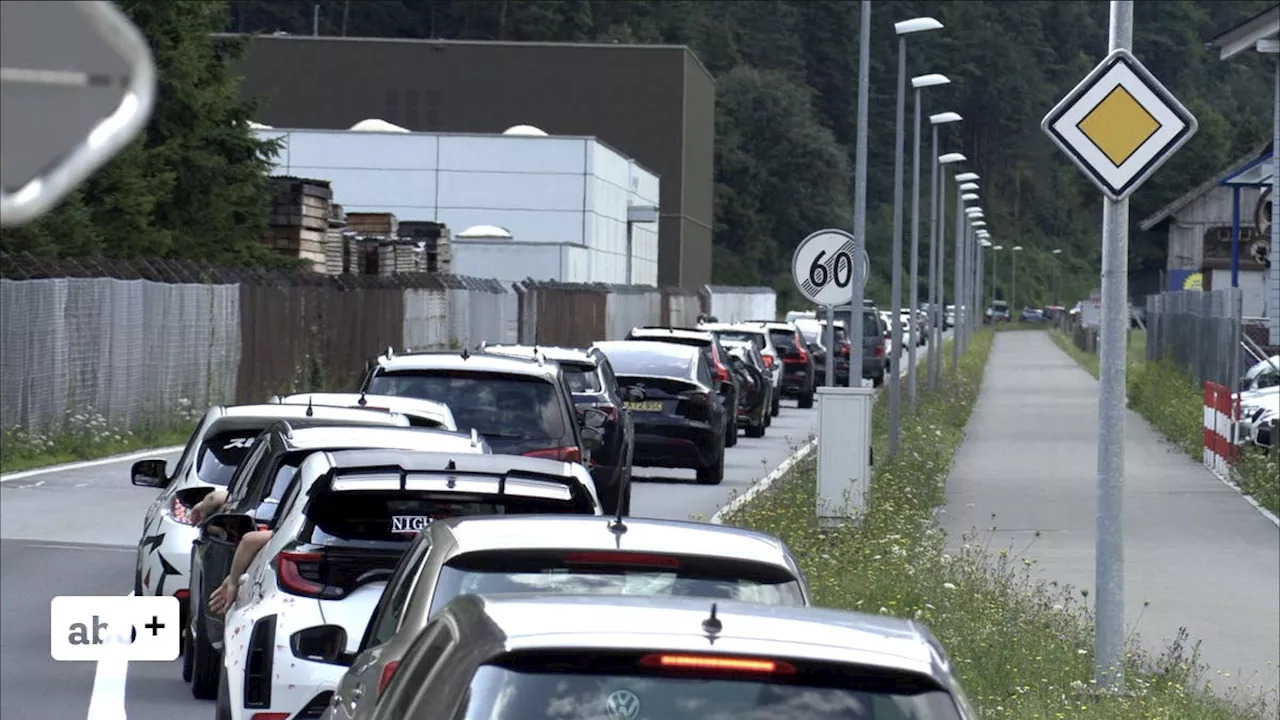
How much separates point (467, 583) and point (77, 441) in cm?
2166

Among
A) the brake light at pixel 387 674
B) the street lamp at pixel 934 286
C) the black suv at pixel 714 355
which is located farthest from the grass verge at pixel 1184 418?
the brake light at pixel 387 674

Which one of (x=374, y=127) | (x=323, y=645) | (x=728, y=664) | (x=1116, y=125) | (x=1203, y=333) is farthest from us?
(x=374, y=127)

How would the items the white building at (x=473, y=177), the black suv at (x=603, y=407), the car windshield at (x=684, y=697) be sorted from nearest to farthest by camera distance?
the car windshield at (x=684, y=697)
the black suv at (x=603, y=407)
the white building at (x=473, y=177)

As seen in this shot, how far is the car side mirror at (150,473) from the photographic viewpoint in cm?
1235

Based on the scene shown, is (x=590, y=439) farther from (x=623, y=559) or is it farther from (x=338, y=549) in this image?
(x=623, y=559)

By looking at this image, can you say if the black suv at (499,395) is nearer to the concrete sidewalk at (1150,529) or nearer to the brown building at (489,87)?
the concrete sidewalk at (1150,529)

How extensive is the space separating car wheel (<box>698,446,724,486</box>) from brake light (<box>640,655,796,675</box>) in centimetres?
2232

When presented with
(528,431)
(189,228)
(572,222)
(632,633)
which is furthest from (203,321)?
(572,222)

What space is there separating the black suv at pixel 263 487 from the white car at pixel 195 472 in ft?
2.30

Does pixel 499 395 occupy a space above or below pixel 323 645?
above

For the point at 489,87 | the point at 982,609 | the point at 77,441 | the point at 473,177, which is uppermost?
the point at 489,87

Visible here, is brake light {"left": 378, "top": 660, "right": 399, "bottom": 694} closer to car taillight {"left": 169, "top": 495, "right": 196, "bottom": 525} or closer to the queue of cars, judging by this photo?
the queue of cars

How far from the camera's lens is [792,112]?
139 metres

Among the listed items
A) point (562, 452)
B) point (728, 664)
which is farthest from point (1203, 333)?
point (728, 664)
